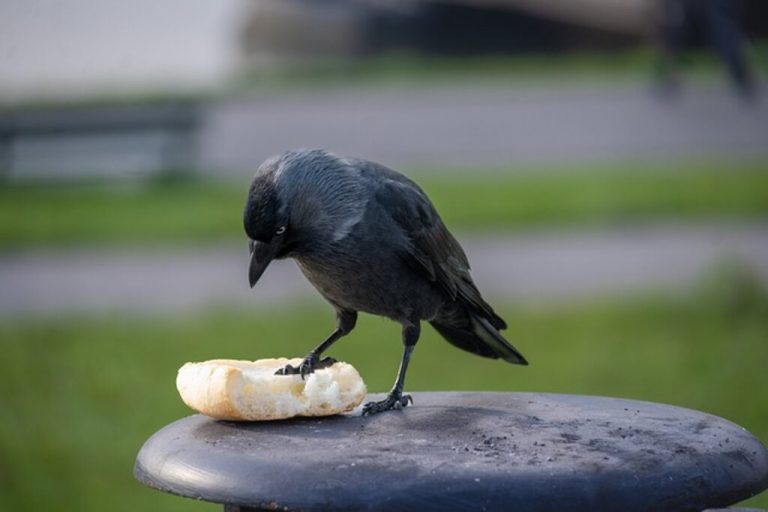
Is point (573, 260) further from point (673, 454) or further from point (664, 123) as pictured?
point (673, 454)

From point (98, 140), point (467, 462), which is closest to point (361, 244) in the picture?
point (467, 462)

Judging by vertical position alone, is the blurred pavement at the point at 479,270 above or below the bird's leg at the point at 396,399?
below

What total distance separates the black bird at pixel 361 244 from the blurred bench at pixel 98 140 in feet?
22.4

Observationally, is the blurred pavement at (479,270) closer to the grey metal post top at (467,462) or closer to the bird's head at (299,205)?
the bird's head at (299,205)

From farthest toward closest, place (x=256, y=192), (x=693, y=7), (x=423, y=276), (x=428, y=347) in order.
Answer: (x=693, y=7), (x=428, y=347), (x=423, y=276), (x=256, y=192)

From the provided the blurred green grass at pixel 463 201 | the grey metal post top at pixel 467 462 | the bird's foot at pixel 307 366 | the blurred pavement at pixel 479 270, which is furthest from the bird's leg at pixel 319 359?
the blurred green grass at pixel 463 201

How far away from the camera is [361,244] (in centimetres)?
378

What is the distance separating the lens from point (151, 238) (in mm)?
10320

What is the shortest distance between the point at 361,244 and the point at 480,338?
76 cm

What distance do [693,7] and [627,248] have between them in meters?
1.96

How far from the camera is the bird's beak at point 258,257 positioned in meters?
3.57

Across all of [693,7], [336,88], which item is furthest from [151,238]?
[693,7]

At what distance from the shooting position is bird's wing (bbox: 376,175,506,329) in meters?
3.95

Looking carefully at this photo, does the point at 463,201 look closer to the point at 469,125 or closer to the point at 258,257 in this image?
the point at 469,125
